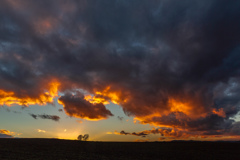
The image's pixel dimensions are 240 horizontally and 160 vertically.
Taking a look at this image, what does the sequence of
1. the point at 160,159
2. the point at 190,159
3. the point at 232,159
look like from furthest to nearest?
the point at 232,159 < the point at 190,159 < the point at 160,159

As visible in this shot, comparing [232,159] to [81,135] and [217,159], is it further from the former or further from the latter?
[81,135]

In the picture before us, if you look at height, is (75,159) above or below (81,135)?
below

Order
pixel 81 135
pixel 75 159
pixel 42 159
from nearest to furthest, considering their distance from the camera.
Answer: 1. pixel 42 159
2. pixel 75 159
3. pixel 81 135

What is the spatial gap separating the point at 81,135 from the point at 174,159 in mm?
117486

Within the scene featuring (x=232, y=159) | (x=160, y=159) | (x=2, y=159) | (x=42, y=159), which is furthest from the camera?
(x=232, y=159)

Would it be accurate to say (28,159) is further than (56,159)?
No

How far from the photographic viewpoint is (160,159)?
204 feet

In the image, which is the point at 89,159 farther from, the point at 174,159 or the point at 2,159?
the point at 174,159

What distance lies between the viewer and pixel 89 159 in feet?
159

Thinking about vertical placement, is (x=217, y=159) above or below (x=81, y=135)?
below

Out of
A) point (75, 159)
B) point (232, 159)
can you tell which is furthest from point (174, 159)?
point (75, 159)

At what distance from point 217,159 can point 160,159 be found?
2753cm

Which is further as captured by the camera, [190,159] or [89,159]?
[190,159]

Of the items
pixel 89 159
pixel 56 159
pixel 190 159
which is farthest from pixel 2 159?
pixel 190 159
